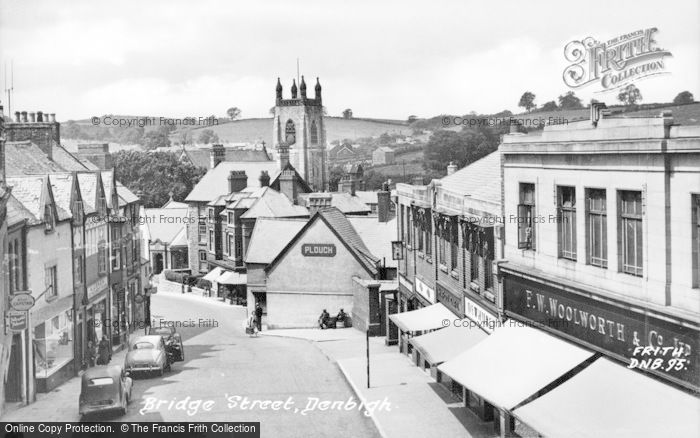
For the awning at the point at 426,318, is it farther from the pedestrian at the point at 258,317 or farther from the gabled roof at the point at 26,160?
the gabled roof at the point at 26,160

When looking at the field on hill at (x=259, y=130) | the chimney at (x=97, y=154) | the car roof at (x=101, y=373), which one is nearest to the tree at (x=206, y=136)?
the field on hill at (x=259, y=130)

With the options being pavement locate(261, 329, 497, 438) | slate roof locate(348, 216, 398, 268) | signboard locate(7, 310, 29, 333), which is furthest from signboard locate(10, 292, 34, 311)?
slate roof locate(348, 216, 398, 268)

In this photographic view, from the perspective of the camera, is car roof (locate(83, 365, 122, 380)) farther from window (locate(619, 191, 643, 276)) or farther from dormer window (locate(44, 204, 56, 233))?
window (locate(619, 191, 643, 276))

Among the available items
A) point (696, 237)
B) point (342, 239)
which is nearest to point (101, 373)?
point (696, 237)

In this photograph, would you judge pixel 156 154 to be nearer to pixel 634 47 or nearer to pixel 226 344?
pixel 226 344

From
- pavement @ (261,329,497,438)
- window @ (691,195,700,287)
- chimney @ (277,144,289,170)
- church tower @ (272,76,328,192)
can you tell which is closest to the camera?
window @ (691,195,700,287)

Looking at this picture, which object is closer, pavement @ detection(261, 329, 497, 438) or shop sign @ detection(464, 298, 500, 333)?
pavement @ detection(261, 329, 497, 438)

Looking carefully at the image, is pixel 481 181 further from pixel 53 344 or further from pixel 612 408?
pixel 53 344
